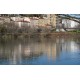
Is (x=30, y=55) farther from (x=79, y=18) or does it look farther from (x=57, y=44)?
(x=79, y=18)

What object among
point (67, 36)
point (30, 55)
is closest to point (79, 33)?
point (67, 36)

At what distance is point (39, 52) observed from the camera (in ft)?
23.7

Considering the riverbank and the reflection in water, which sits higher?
the riverbank

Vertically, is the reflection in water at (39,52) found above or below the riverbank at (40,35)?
below

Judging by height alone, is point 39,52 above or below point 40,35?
below

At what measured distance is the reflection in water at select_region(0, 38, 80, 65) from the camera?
721 cm

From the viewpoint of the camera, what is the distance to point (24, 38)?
7289 mm

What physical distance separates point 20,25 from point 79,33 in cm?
100

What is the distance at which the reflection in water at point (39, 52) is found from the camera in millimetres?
7215

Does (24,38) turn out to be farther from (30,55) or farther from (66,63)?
(66,63)

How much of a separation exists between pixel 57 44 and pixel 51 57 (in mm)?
242
